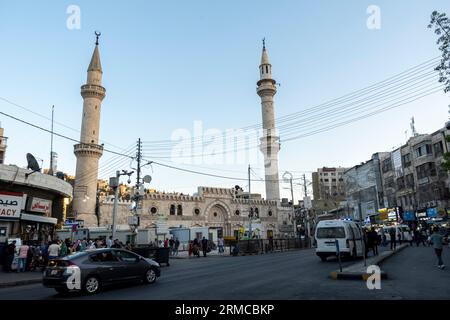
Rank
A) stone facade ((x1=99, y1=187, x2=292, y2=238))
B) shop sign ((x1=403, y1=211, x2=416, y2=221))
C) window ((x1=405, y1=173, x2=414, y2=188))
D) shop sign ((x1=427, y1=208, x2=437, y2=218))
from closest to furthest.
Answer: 1. shop sign ((x1=427, y1=208, x2=437, y2=218))
2. shop sign ((x1=403, y1=211, x2=416, y2=221))
3. window ((x1=405, y1=173, x2=414, y2=188))
4. stone facade ((x1=99, y1=187, x2=292, y2=238))

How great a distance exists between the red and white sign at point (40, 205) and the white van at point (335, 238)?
54.4 feet

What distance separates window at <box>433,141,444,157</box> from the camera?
132 feet

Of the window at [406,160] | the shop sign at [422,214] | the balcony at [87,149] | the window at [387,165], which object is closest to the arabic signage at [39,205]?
the balcony at [87,149]

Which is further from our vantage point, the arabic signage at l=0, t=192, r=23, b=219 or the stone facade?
the stone facade

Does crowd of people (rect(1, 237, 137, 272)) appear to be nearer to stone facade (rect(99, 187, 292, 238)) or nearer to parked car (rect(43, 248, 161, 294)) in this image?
parked car (rect(43, 248, 161, 294))

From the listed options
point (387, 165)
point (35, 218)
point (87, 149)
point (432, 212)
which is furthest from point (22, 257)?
point (387, 165)

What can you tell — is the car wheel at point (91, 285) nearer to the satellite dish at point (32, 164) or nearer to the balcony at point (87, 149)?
the satellite dish at point (32, 164)

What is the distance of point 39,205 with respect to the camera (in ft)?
70.8

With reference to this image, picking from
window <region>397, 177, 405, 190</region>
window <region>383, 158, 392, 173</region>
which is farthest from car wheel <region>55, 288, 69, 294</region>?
window <region>383, 158, 392, 173</region>

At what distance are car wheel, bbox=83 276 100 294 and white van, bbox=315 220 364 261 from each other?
40.2ft

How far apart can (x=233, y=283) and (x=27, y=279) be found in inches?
360

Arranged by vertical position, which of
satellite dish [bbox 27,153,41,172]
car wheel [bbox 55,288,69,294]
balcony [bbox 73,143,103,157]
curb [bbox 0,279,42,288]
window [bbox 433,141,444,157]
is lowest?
curb [bbox 0,279,42,288]

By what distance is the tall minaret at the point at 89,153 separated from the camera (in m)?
46.0

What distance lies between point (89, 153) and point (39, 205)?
85.8 feet
